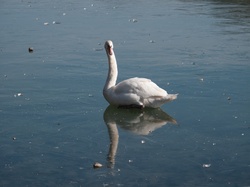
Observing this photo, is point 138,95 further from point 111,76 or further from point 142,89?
point 111,76

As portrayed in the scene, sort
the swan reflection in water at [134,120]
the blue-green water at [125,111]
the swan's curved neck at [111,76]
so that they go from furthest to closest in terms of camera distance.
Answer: the swan's curved neck at [111,76] → the swan reflection in water at [134,120] → the blue-green water at [125,111]

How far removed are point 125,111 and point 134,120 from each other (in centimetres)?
46

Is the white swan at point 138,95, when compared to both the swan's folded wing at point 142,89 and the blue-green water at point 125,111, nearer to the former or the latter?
the swan's folded wing at point 142,89

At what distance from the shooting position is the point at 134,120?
8758 millimetres

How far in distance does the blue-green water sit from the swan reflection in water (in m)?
0.01

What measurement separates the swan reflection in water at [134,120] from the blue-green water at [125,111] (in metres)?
0.01

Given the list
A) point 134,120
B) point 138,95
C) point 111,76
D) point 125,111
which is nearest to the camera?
point 134,120

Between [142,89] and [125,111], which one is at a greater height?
[142,89]

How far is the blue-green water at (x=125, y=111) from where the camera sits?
22.8 feet

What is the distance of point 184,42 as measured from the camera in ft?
43.4

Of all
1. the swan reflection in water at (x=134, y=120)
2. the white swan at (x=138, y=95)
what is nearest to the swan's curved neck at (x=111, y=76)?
the white swan at (x=138, y=95)

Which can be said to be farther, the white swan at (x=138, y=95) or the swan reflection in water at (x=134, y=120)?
the white swan at (x=138, y=95)

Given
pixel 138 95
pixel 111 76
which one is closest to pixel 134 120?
pixel 138 95

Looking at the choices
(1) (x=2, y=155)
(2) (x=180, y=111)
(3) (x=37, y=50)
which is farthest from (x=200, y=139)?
(3) (x=37, y=50)
